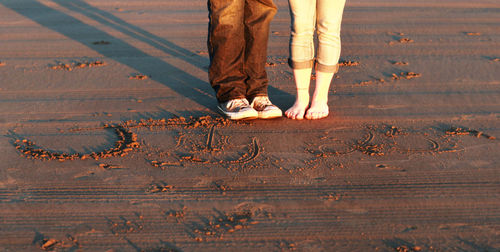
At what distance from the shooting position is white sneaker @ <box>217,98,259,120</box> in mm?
3357

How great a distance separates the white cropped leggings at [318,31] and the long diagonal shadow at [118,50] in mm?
761

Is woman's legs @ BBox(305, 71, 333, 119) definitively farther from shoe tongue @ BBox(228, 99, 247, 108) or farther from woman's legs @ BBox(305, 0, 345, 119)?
shoe tongue @ BBox(228, 99, 247, 108)

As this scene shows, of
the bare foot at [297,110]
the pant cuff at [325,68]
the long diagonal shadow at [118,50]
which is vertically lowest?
the long diagonal shadow at [118,50]

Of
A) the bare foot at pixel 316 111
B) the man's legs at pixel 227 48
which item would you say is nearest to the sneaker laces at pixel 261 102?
the man's legs at pixel 227 48

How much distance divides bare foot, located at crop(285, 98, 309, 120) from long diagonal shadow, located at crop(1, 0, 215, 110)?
568 mm

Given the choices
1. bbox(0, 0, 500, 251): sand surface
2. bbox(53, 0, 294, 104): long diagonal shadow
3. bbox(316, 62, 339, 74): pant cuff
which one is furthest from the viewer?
bbox(53, 0, 294, 104): long diagonal shadow

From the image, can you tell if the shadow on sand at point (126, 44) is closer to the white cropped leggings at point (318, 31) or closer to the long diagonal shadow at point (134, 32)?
the long diagonal shadow at point (134, 32)

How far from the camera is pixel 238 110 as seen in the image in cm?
341

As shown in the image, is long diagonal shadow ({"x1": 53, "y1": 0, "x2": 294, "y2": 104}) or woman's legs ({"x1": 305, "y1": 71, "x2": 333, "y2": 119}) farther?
long diagonal shadow ({"x1": 53, "y1": 0, "x2": 294, "y2": 104})

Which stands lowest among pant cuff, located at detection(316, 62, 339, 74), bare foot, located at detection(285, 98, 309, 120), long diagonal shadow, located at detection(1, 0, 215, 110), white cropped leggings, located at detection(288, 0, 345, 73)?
long diagonal shadow, located at detection(1, 0, 215, 110)

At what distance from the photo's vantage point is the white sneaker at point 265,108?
337 centimetres

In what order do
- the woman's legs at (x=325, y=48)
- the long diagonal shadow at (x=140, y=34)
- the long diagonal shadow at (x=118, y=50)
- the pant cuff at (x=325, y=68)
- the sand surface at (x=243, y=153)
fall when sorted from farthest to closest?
the long diagonal shadow at (x=140, y=34), the long diagonal shadow at (x=118, y=50), the pant cuff at (x=325, y=68), the woman's legs at (x=325, y=48), the sand surface at (x=243, y=153)

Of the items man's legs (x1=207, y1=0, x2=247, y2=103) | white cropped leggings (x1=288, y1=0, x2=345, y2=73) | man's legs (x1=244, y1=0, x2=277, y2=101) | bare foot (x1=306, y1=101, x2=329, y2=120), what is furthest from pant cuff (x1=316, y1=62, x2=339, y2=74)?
man's legs (x1=207, y1=0, x2=247, y2=103)

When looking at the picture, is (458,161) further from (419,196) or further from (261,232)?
(261,232)
